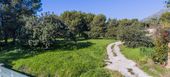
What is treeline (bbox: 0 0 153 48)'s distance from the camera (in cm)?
3566

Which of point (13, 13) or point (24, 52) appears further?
point (13, 13)

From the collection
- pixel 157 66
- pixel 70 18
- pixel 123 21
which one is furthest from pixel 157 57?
pixel 123 21

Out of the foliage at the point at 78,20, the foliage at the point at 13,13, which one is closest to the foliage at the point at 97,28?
the foliage at the point at 78,20

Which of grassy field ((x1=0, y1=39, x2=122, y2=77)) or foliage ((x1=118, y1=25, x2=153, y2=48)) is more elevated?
foliage ((x1=118, y1=25, x2=153, y2=48))

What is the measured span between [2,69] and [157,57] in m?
17.4

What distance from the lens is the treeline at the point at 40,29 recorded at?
3566 cm

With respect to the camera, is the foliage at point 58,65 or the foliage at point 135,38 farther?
the foliage at point 135,38

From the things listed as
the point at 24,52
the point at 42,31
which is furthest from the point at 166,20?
the point at 24,52

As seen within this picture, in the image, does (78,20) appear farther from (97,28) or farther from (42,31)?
(42,31)

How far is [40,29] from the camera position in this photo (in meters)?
35.7

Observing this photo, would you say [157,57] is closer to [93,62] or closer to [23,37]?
[93,62]

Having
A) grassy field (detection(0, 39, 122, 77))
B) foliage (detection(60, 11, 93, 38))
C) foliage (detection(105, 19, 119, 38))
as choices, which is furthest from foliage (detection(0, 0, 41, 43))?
foliage (detection(105, 19, 119, 38))

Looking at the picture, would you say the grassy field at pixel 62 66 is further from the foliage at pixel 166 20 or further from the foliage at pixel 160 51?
the foliage at pixel 166 20

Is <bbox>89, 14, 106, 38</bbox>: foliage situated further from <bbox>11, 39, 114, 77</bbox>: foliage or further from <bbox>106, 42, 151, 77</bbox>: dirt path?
<bbox>11, 39, 114, 77</bbox>: foliage
